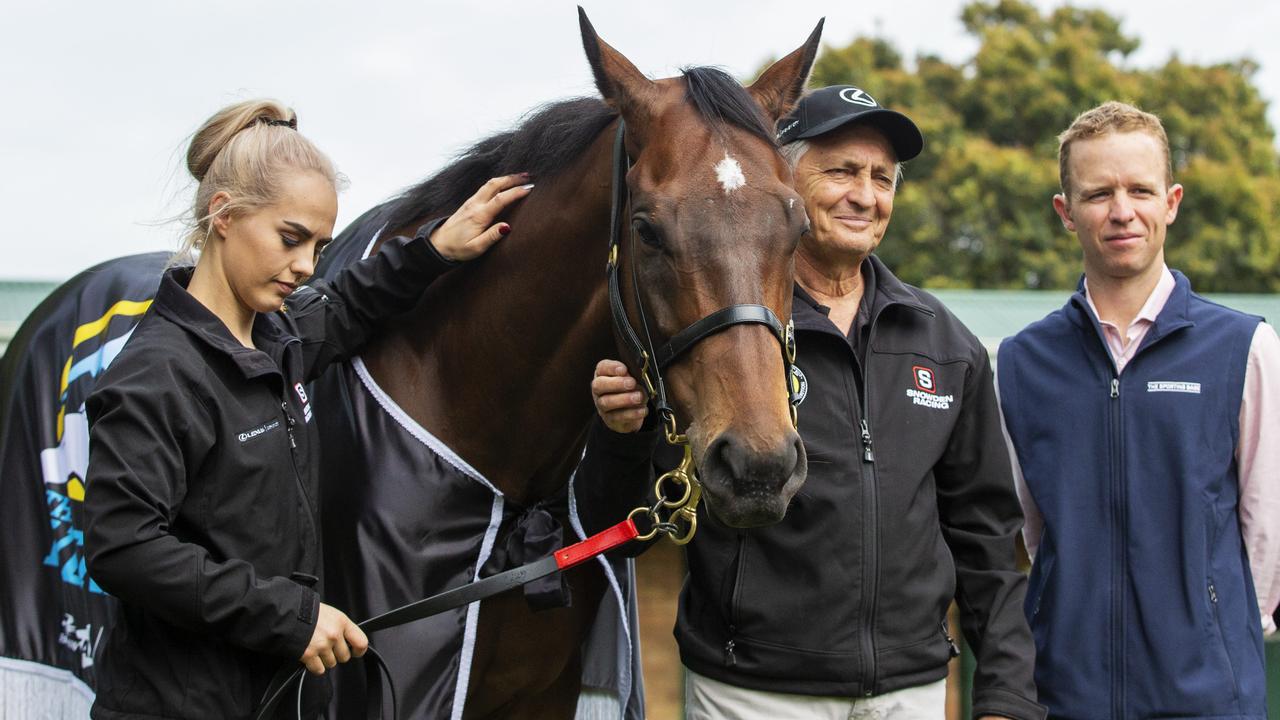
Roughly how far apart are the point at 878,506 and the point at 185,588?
56.0 inches

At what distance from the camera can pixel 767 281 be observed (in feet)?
6.92

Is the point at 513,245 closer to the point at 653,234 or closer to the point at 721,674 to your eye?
the point at 653,234

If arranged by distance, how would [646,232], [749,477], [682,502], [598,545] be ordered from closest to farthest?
1. [749,477]
2. [646,232]
3. [682,502]
4. [598,545]

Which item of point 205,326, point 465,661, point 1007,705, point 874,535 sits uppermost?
point 205,326

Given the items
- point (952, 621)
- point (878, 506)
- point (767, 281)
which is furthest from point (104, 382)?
point (952, 621)

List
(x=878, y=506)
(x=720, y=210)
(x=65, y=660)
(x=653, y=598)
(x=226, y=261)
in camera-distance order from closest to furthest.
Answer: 1. (x=720, y=210)
2. (x=226, y=261)
3. (x=878, y=506)
4. (x=65, y=660)
5. (x=653, y=598)

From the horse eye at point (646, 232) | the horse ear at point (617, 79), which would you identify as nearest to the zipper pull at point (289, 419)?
the horse eye at point (646, 232)

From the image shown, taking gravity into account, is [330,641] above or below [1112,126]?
below

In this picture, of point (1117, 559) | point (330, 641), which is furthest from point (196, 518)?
point (1117, 559)

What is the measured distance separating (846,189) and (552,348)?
81 centimetres

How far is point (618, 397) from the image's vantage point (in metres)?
2.23

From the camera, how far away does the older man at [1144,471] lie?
2660 millimetres

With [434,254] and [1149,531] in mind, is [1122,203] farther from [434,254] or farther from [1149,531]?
[434,254]

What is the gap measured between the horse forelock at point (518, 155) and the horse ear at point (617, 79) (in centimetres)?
14
